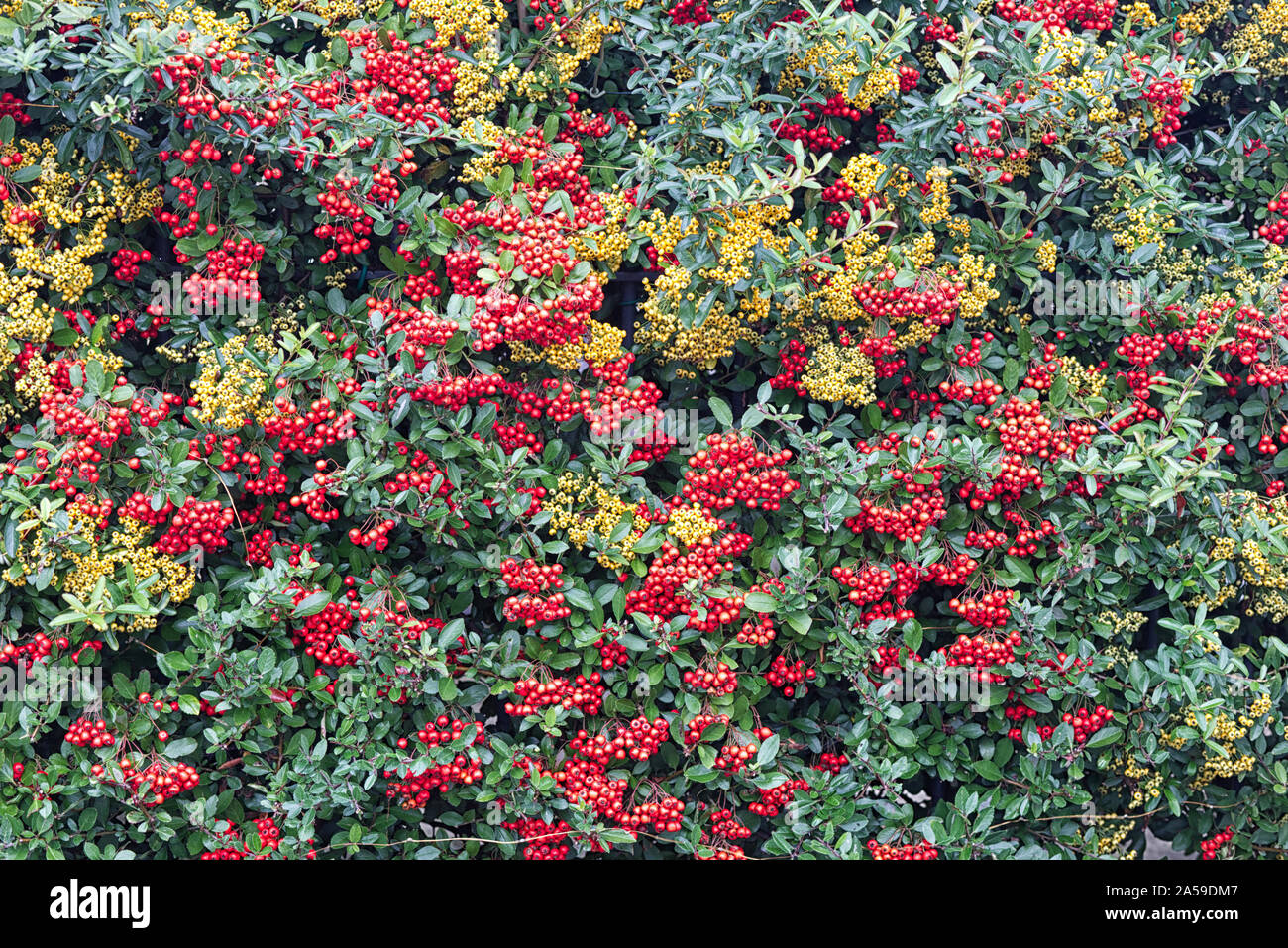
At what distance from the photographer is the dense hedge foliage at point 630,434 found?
3.27m

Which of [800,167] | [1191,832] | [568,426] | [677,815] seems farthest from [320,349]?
[1191,832]

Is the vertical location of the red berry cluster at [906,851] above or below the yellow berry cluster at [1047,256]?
below

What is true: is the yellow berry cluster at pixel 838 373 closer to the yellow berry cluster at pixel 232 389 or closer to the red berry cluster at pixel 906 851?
the red berry cluster at pixel 906 851

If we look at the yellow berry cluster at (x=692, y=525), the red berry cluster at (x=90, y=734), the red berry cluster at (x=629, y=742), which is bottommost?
the red berry cluster at (x=629, y=742)

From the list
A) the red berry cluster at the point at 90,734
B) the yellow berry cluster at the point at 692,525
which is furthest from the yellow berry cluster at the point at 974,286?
the red berry cluster at the point at 90,734

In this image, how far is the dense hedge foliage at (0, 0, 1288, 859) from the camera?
129 inches

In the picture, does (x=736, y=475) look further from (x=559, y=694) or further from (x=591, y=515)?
(x=559, y=694)

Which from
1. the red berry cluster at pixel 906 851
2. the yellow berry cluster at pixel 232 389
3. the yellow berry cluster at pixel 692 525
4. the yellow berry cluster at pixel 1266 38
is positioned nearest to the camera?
the yellow berry cluster at pixel 232 389

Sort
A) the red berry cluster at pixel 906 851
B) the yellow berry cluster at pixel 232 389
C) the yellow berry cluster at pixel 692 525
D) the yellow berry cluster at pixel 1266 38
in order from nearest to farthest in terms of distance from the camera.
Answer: the yellow berry cluster at pixel 232 389
the yellow berry cluster at pixel 692 525
the red berry cluster at pixel 906 851
the yellow berry cluster at pixel 1266 38

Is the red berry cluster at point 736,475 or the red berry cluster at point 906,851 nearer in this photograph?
the red berry cluster at point 736,475

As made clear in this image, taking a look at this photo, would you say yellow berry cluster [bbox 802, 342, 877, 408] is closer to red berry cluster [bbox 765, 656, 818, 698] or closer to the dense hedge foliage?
the dense hedge foliage

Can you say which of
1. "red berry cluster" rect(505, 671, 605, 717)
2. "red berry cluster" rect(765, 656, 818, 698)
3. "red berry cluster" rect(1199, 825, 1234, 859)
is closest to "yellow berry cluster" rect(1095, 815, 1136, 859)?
"red berry cluster" rect(1199, 825, 1234, 859)

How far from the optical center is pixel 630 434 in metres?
3.45

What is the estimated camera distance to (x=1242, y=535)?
11.2ft
